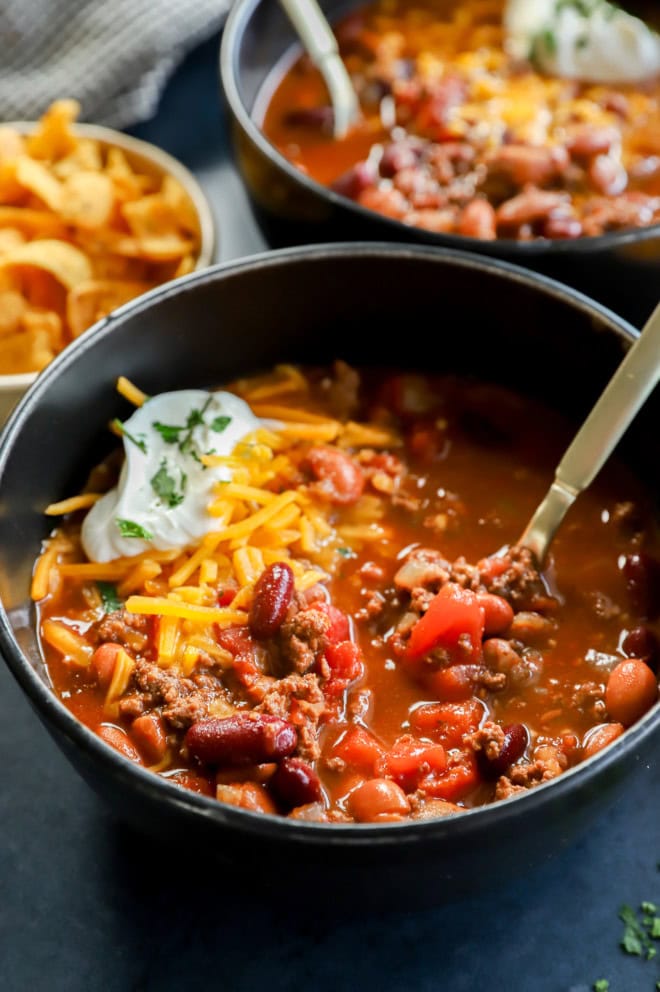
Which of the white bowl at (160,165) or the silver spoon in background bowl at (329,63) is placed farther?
the silver spoon in background bowl at (329,63)

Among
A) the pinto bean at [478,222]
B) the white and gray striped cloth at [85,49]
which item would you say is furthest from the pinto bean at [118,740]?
the white and gray striped cloth at [85,49]

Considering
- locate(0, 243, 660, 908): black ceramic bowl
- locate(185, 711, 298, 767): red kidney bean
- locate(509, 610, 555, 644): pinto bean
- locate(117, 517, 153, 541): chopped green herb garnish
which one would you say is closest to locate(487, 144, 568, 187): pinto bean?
locate(0, 243, 660, 908): black ceramic bowl

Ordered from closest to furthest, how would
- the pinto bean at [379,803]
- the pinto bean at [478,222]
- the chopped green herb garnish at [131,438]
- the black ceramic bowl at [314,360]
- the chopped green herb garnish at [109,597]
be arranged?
the black ceramic bowl at [314,360] → the pinto bean at [379,803] → the chopped green herb garnish at [109,597] → the chopped green herb garnish at [131,438] → the pinto bean at [478,222]

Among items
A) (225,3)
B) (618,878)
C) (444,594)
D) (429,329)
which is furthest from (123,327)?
(225,3)

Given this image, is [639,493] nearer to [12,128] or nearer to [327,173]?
[327,173]

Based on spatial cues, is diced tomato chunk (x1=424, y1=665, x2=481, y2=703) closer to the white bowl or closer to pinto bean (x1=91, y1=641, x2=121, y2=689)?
pinto bean (x1=91, y1=641, x2=121, y2=689)

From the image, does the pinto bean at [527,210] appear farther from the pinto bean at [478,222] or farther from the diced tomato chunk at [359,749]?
the diced tomato chunk at [359,749]

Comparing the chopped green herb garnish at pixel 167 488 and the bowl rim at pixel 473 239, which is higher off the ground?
the bowl rim at pixel 473 239
